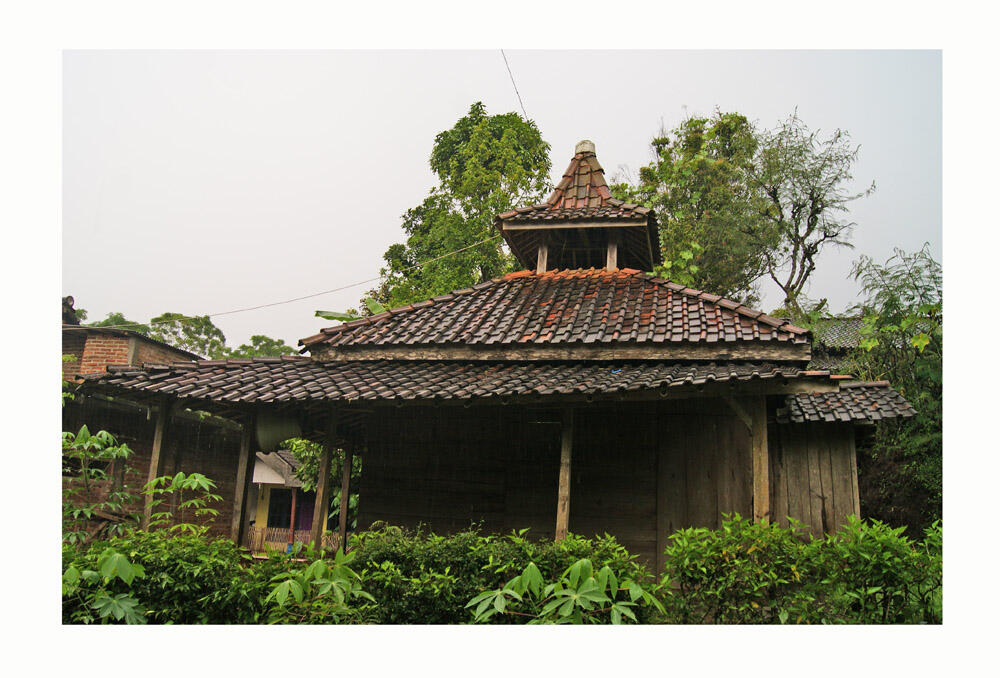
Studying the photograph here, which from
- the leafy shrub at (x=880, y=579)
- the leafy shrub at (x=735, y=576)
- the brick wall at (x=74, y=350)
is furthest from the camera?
the brick wall at (x=74, y=350)

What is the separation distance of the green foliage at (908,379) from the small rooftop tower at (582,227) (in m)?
3.36

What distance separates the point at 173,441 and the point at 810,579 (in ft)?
38.1

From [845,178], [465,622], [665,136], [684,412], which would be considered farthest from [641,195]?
[465,622]

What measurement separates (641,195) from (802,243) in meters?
5.75

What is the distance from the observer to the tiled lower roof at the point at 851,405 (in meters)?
7.86

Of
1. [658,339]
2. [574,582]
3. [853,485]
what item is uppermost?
[658,339]

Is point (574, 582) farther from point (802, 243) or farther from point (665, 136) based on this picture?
point (665, 136)

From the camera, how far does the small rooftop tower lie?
10523mm

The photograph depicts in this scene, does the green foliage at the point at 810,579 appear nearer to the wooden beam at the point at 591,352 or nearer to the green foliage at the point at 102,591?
the wooden beam at the point at 591,352

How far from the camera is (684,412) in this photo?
8.16m

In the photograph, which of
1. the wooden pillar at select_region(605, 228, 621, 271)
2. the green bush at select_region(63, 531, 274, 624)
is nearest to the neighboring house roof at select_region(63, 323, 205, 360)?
the green bush at select_region(63, 531, 274, 624)

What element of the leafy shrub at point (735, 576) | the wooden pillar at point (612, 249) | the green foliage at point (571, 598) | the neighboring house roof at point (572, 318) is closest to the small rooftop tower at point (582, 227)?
the wooden pillar at point (612, 249)

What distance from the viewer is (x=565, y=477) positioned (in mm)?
6973

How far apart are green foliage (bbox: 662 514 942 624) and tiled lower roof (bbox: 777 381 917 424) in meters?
2.82
